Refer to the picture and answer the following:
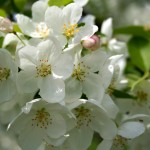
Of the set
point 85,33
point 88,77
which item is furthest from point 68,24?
point 88,77

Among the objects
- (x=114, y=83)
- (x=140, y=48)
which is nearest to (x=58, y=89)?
(x=114, y=83)

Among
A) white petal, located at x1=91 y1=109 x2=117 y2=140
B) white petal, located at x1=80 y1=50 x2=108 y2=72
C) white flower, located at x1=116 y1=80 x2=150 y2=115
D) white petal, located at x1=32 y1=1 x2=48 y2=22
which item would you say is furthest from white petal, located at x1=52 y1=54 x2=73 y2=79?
white flower, located at x1=116 y1=80 x2=150 y2=115

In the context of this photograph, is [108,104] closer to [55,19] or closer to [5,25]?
[55,19]

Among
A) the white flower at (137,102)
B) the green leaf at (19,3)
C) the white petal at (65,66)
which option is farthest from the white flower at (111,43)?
the white petal at (65,66)

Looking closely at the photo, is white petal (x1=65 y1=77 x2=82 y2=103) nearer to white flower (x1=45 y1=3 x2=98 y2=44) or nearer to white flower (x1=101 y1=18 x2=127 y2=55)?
white flower (x1=45 y1=3 x2=98 y2=44)

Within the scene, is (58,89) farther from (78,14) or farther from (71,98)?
(78,14)
